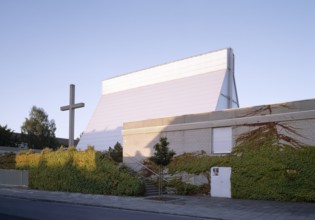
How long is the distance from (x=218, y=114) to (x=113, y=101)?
108 feet

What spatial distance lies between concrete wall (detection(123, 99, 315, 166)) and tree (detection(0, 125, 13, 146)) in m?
44.2

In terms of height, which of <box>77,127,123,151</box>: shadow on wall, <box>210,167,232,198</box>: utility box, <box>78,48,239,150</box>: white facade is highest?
<box>78,48,239,150</box>: white facade

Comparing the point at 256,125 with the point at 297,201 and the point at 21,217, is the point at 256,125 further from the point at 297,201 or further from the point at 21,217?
the point at 21,217

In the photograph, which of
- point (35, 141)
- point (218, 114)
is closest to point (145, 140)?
point (218, 114)

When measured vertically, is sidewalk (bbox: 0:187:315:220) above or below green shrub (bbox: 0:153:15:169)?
below

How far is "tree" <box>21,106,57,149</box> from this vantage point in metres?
79.2

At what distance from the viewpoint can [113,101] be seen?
58844mm

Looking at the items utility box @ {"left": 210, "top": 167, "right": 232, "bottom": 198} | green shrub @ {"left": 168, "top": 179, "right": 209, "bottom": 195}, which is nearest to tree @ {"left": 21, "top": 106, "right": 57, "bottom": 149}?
green shrub @ {"left": 168, "top": 179, "right": 209, "bottom": 195}

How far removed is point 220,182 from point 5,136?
5613cm

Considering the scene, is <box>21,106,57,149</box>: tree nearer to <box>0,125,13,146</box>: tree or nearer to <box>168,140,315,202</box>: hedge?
<box>0,125,13,146</box>: tree

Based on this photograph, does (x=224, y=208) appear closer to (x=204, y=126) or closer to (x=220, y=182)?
(x=220, y=182)

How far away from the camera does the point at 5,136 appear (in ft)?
237

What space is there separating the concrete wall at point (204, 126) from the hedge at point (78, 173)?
4.88m

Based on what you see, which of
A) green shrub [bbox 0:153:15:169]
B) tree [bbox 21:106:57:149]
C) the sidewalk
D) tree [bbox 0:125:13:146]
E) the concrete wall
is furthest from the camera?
tree [bbox 21:106:57:149]
